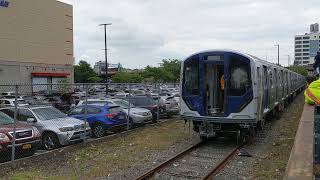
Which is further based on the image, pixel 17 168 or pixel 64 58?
pixel 64 58

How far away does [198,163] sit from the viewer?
39.0 ft

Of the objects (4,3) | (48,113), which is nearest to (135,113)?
(48,113)

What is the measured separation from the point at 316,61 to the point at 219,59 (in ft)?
19.4

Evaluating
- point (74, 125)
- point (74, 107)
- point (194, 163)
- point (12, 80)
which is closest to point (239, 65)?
point (194, 163)

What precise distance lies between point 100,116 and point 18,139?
578cm

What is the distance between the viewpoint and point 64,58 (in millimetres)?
68125

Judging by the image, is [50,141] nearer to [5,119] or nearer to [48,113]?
[48,113]

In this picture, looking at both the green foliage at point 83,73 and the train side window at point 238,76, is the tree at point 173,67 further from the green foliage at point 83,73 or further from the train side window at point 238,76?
the train side window at point 238,76

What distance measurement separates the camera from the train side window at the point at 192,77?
49.2 ft

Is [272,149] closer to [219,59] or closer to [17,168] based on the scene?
[219,59]

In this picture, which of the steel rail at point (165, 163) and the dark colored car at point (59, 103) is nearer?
the steel rail at point (165, 163)

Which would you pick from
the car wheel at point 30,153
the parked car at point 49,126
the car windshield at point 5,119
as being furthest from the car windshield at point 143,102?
the car wheel at point 30,153

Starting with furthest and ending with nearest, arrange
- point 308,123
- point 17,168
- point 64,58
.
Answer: point 64,58
point 17,168
point 308,123

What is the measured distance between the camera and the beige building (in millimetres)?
57000
